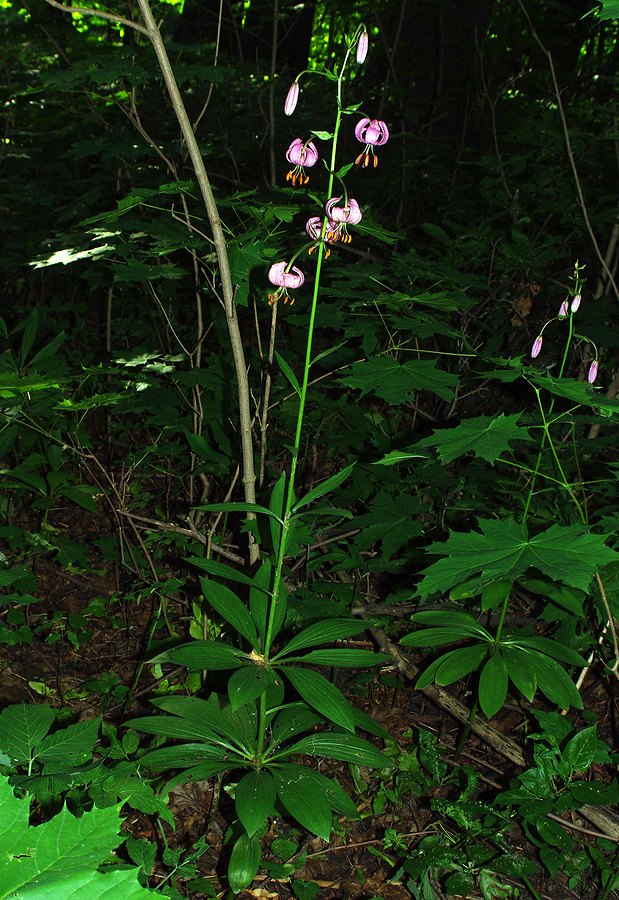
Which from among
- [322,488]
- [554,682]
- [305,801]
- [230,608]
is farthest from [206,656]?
[554,682]

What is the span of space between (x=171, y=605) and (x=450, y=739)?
121 cm

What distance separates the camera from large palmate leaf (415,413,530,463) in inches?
65.0

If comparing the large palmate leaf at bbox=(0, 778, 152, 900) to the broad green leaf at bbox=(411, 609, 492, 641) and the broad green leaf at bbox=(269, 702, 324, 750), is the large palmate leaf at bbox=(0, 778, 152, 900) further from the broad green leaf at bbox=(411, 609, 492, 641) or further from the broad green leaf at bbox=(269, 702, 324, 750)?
the broad green leaf at bbox=(411, 609, 492, 641)

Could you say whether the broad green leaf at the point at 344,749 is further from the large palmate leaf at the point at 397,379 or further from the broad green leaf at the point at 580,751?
the large palmate leaf at the point at 397,379

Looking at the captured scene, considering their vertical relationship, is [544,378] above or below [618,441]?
above

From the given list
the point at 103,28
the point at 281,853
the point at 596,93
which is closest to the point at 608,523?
the point at 281,853

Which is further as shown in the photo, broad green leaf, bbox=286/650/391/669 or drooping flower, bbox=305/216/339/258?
broad green leaf, bbox=286/650/391/669

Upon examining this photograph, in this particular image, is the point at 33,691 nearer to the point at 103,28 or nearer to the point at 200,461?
the point at 200,461

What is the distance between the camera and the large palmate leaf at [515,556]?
5.05ft

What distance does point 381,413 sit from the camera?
3.45m

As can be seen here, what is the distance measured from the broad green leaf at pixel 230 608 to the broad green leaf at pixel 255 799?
1.09 feet

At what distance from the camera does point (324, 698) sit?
1775 mm

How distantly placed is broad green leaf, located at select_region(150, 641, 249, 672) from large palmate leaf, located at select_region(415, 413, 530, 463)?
74 centimetres

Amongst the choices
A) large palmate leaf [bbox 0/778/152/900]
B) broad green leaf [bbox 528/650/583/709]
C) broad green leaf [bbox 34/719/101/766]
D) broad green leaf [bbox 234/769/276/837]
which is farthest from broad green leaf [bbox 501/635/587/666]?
large palmate leaf [bbox 0/778/152/900]
